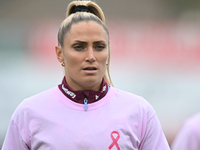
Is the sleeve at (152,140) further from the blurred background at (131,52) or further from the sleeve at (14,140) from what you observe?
the blurred background at (131,52)

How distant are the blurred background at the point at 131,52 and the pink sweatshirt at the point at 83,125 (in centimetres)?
314

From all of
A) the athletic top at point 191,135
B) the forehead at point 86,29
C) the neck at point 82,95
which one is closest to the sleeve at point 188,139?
the athletic top at point 191,135

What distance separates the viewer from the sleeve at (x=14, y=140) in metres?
1.83

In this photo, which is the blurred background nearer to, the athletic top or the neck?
the neck

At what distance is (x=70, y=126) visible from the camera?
180 centimetres

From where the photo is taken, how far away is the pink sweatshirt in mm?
1779

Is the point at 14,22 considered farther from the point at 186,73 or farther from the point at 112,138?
the point at 112,138

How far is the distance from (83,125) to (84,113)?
0.21 feet

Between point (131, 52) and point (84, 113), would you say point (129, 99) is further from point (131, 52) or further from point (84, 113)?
point (131, 52)

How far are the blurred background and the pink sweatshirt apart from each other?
3142mm

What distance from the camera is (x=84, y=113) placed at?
1840 mm

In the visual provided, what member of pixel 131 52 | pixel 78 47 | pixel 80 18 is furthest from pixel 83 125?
pixel 131 52

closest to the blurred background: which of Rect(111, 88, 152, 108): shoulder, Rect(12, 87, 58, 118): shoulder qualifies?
Rect(111, 88, 152, 108): shoulder

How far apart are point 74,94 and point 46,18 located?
4152mm
